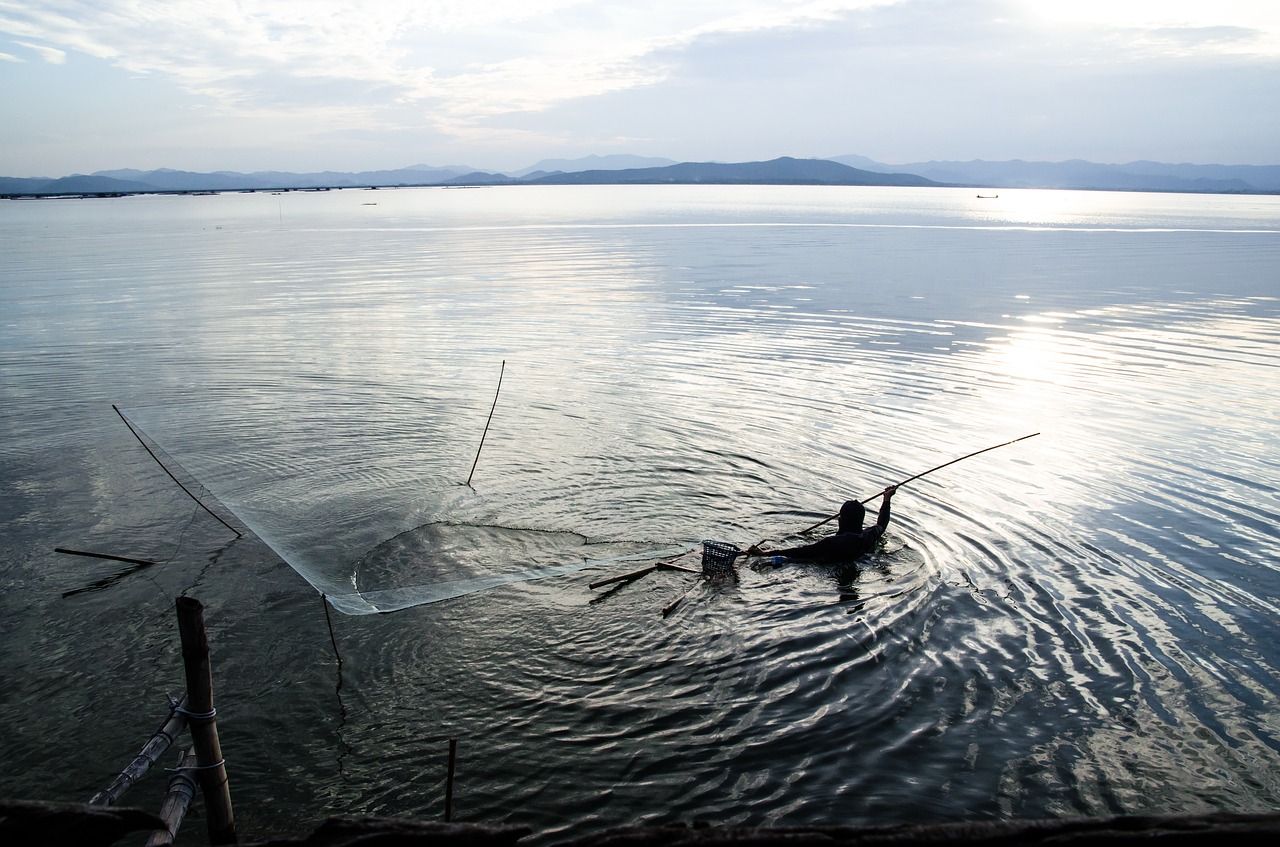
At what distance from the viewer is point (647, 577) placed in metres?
11.7

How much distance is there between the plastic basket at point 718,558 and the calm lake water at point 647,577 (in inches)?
14.7

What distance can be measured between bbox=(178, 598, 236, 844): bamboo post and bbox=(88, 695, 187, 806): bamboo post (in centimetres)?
22

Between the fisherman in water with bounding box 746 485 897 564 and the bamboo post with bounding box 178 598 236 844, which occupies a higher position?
the bamboo post with bounding box 178 598 236 844

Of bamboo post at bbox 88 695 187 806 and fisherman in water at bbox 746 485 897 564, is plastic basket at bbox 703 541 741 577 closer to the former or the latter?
fisherman in water at bbox 746 485 897 564

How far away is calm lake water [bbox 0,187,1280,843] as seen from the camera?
25.6ft

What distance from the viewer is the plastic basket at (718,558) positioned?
37.4 feet

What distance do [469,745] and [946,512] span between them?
32.1ft

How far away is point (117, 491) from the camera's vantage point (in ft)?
48.1

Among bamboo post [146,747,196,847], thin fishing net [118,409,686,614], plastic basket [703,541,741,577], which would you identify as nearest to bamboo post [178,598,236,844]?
bamboo post [146,747,196,847]

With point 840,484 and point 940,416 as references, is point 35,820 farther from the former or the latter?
point 940,416

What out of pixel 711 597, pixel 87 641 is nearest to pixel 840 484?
pixel 711 597

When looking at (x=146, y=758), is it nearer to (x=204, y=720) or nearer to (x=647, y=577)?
(x=204, y=720)

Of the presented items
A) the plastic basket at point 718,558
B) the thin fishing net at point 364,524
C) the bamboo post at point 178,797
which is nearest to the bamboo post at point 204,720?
the bamboo post at point 178,797

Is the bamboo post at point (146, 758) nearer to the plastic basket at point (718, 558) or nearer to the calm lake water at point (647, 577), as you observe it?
the calm lake water at point (647, 577)
